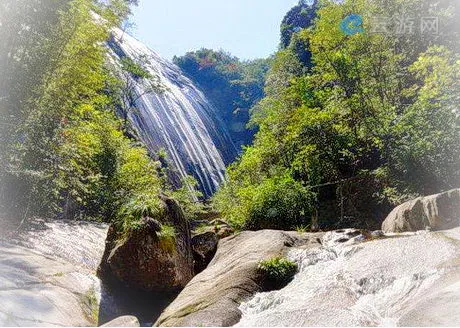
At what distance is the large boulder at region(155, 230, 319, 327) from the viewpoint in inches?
184

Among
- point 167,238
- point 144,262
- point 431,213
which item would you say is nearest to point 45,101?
point 167,238

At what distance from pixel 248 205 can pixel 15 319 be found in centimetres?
855

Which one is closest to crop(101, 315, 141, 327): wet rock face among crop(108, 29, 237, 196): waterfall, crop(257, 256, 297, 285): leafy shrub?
crop(257, 256, 297, 285): leafy shrub

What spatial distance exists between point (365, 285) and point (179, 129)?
28.3 metres

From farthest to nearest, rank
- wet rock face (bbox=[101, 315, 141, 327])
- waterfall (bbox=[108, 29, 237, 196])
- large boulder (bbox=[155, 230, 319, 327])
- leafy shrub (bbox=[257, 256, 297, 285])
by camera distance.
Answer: waterfall (bbox=[108, 29, 237, 196])
leafy shrub (bbox=[257, 256, 297, 285])
large boulder (bbox=[155, 230, 319, 327])
wet rock face (bbox=[101, 315, 141, 327])

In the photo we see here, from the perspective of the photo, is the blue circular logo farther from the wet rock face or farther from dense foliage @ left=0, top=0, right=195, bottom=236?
the wet rock face

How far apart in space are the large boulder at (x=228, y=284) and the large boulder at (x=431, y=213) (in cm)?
161

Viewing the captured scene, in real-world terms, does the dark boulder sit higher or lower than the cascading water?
lower

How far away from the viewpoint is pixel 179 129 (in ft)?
106

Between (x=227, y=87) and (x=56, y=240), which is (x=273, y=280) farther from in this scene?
(x=227, y=87)

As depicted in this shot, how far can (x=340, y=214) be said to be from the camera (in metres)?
13.1

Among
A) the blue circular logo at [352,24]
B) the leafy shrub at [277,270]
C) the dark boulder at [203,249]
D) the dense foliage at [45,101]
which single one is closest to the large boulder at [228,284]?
the leafy shrub at [277,270]

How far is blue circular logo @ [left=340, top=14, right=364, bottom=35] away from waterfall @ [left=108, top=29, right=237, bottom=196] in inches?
622

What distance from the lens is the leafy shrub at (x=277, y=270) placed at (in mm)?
5727
